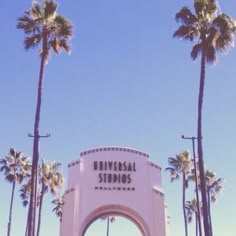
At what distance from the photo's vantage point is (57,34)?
31172 millimetres

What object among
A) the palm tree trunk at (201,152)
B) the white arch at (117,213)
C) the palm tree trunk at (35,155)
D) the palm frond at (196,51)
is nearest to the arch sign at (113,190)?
the white arch at (117,213)

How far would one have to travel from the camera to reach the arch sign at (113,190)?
34.8 m

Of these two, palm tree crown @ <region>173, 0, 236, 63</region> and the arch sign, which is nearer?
palm tree crown @ <region>173, 0, 236, 63</region>

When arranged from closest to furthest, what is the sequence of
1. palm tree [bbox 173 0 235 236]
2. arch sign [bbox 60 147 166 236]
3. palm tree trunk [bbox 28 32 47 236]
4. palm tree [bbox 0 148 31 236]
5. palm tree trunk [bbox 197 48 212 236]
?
palm tree trunk [bbox 197 48 212 236] → palm tree trunk [bbox 28 32 47 236] → palm tree [bbox 173 0 235 236] → arch sign [bbox 60 147 166 236] → palm tree [bbox 0 148 31 236]

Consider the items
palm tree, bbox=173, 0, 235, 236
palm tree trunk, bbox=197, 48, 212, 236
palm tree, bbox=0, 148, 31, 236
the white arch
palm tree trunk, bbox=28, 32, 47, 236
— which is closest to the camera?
palm tree trunk, bbox=197, 48, 212, 236

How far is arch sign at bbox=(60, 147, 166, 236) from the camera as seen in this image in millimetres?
34750

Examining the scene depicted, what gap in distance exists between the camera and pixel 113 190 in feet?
116

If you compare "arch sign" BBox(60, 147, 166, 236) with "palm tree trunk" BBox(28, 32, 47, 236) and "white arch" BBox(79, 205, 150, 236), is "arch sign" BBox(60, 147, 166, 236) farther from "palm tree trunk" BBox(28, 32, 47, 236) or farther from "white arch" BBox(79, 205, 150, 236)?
"palm tree trunk" BBox(28, 32, 47, 236)

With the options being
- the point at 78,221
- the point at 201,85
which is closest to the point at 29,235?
the point at 78,221

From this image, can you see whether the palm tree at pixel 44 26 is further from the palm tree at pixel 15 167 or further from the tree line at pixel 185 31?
the palm tree at pixel 15 167

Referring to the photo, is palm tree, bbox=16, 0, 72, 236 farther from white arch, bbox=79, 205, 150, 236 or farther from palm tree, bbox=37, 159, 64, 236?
palm tree, bbox=37, 159, 64, 236

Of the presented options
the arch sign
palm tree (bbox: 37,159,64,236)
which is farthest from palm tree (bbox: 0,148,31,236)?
the arch sign

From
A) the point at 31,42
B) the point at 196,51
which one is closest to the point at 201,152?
the point at 196,51

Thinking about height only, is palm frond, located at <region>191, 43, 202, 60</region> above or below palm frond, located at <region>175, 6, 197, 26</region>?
below
